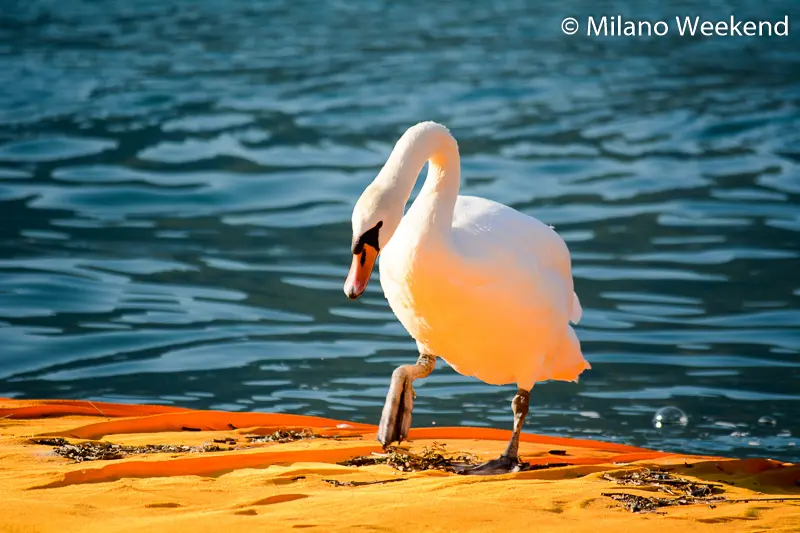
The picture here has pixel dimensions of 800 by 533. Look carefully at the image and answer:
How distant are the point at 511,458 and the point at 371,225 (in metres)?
1.28

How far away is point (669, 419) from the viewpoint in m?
7.37

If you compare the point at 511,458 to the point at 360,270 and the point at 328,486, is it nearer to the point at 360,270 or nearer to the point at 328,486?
the point at 328,486

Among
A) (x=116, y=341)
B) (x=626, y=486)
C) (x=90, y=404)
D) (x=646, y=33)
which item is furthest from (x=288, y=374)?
Result: (x=646, y=33)

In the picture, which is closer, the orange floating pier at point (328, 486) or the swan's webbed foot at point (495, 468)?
the orange floating pier at point (328, 486)

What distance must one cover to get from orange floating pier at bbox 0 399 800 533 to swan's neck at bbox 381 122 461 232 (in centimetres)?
100

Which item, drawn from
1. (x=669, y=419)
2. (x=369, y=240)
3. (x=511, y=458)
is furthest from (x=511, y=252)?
(x=669, y=419)

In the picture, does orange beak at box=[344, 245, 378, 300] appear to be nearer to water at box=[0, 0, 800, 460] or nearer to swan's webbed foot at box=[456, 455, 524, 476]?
swan's webbed foot at box=[456, 455, 524, 476]

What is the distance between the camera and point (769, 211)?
1220 cm

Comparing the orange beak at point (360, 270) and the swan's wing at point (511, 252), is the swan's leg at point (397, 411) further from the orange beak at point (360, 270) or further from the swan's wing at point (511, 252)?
the orange beak at point (360, 270)

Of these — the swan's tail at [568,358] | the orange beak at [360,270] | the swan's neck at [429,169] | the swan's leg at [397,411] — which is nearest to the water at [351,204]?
the swan's tail at [568,358]

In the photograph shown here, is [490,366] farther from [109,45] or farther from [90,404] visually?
[109,45]

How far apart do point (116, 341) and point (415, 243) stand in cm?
420

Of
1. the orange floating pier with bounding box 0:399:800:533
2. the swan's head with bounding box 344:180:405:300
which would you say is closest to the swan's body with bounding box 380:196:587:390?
the swan's head with bounding box 344:180:405:300

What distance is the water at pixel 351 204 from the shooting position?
800 cm
